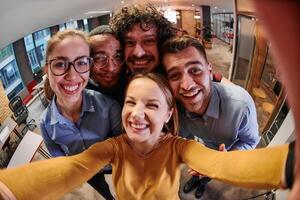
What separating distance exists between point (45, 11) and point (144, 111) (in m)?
0.22

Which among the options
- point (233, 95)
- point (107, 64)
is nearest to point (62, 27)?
point (107, 64)

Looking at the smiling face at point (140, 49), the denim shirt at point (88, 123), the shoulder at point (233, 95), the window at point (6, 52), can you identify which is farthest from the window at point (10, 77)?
the shoulder at point (233, 95)

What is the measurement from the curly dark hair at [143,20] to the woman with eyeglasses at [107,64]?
29mm

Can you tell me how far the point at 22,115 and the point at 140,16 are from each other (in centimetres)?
31

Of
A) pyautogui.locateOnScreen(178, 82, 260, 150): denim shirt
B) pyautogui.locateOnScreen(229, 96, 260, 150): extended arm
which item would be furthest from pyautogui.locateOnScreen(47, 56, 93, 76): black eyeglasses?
pyautogui.locateOnScreen(229, 96, 260, 150): extended arm

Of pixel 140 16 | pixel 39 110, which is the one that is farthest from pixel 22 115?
pixel 140 16

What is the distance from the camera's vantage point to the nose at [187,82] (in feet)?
1.63

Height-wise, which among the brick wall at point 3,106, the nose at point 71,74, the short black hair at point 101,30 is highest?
the short black hair at point 101,30

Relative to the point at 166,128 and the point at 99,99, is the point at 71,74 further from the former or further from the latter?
the point at 166,128

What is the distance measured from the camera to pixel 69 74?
1.56 feet

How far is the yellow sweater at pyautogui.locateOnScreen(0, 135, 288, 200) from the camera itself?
311mm

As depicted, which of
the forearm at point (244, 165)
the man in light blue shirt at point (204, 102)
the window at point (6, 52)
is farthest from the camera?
the man in light blue shirt at point (204, 102)

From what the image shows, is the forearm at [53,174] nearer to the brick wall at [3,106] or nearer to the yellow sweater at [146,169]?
the yellow sweater at [146,169]

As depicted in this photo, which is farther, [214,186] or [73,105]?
[214,186]
